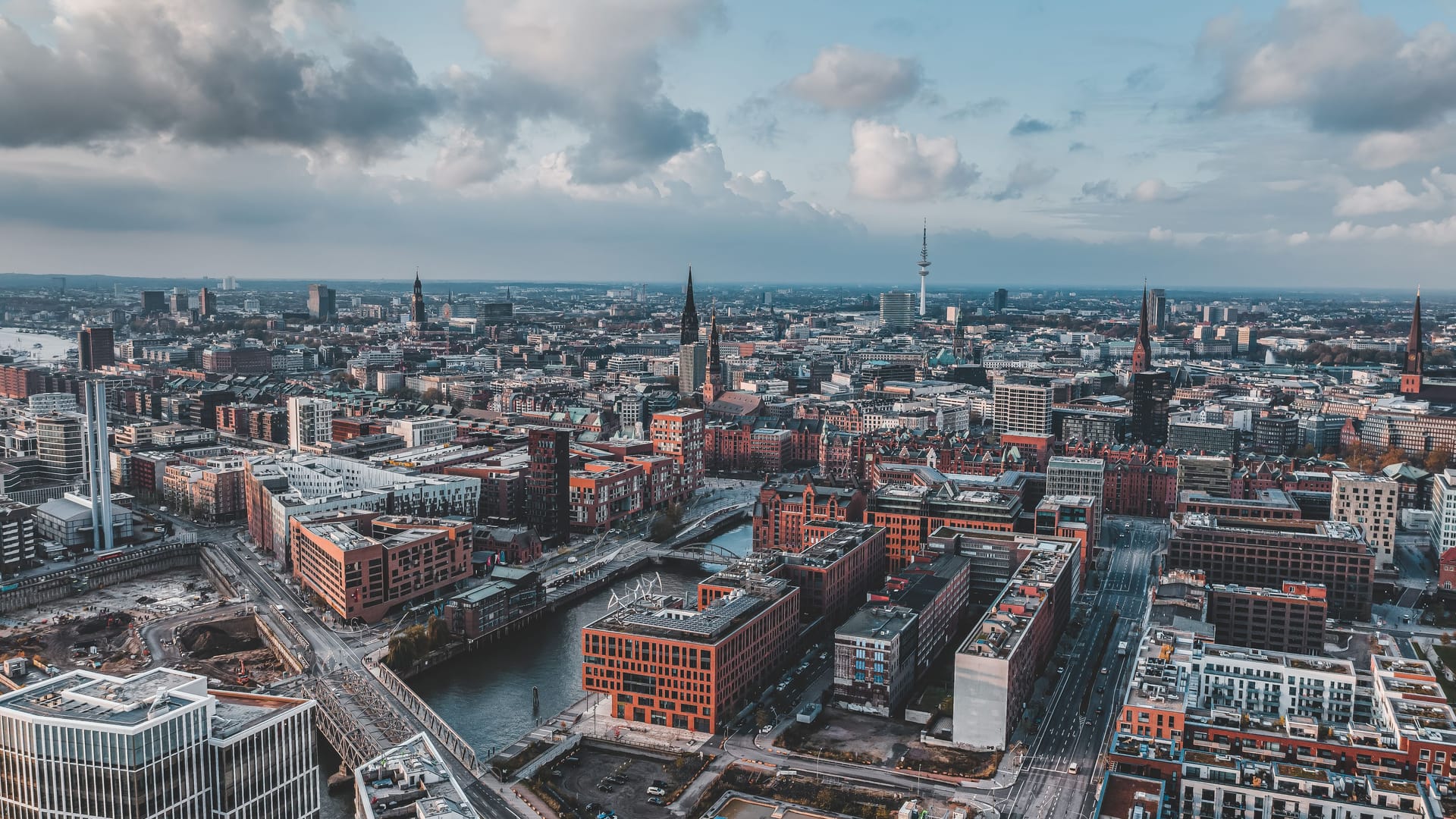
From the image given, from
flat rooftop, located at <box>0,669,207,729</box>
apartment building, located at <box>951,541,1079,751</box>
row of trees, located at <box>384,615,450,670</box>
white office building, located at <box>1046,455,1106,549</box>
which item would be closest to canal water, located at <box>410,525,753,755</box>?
row of trees, located at <box>384,615,450,670</box>

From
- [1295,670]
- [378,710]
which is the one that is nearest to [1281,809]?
[1295,670]

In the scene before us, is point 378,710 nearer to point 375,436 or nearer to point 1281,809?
point 1281,809

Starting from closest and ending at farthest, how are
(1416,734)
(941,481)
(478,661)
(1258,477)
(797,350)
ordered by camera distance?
(1416,734), (478,661), (941,481), (1258,477), (797,350)

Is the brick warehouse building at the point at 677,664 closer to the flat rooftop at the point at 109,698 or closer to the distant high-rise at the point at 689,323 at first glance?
the flat rooftop at the point at 109,698

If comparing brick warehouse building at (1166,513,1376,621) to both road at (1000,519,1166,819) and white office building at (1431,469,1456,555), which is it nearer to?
road at (1000,519,1166,819)

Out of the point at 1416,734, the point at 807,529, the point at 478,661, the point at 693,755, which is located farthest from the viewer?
the point at 807,529

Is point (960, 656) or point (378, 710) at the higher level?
point (960, 656)

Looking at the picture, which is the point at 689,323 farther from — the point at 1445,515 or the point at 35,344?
Answer: the point at 35,344

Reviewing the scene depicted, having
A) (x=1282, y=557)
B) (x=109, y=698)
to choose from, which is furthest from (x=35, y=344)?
(x=1282, y=557)
